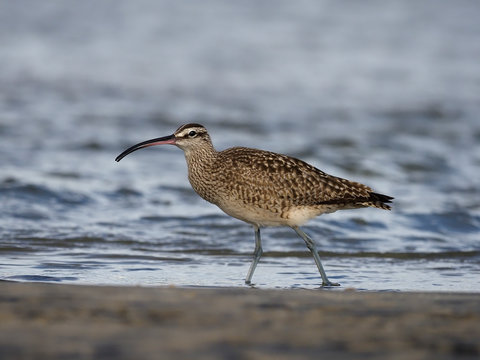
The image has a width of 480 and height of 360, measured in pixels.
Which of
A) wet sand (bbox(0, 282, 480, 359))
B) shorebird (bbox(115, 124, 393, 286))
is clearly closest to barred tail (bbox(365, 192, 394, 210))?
shorebird (bbox(115, 124, 393, 286))

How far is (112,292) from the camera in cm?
560

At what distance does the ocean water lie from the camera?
955 centimetres

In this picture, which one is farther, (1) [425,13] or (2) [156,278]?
(1) [425,13]

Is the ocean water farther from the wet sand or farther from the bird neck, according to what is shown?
the wet sand

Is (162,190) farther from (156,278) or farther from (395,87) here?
(395,87)

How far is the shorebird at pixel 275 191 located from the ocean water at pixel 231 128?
0.59m

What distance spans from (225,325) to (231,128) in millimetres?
12918

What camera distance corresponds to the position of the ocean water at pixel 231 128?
955cm

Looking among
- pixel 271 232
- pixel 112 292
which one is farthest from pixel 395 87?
pixel 112 292

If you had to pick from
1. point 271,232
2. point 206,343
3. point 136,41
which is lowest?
point 206,343

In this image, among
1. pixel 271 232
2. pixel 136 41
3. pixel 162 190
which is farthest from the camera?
pixel 136 41

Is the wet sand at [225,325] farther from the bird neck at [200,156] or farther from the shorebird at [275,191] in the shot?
the bird neck at [200,156]

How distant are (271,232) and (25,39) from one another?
16.3 meters

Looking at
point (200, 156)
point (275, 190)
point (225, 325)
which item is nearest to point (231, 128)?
point (200, 156)
